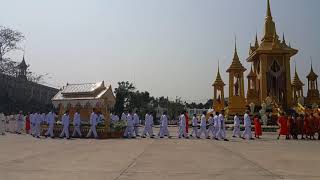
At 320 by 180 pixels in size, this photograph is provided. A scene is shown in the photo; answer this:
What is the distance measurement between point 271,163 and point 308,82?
1955 inches

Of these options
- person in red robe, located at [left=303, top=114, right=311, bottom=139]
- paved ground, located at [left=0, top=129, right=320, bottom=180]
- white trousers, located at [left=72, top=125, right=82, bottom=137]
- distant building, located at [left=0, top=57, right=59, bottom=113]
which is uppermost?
distant building, located at [left=0, top=57, right=59, bottom=113]

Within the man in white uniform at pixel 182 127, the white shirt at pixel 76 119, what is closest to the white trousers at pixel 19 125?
the white shirt at pixel 76 119

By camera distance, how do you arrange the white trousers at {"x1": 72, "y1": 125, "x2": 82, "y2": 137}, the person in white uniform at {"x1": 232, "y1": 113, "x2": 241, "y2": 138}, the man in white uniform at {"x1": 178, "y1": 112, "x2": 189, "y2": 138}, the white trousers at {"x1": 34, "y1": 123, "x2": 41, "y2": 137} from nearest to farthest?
the person in white uniform at {"x1": 232, "y1": 113, "x2": 241, "y2": 138}
the man in white uniform at {"x1": 178, "y1": 112, "x2": 189, "y2": 138}
the white trousers at {"x1": 72, "y1": 125, "x2": 82, "y2": 137}
the white trousers at {"x1": 34, "y1": 123, "x2": 41, "y2": 137}

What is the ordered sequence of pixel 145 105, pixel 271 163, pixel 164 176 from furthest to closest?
1. pixel 145 105
2. pixel 271 163
3. pixel 164 176

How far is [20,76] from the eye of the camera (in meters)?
59.5

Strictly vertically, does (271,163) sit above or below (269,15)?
below

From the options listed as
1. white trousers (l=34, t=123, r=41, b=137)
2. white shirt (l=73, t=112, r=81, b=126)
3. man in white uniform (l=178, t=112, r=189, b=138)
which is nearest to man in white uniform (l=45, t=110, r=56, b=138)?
white trousers (l=34, t=123, r=41, b=137)

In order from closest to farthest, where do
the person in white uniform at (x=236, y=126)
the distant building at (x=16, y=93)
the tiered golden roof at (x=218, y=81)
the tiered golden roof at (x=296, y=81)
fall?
the person in white uniform at (x=236, y=126), the distant building at (x=16, y=93), the tiered golden roof at (x=218, y=81), the tiered golden roof at (x=296, y=81)

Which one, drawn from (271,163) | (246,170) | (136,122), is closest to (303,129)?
(136,122)

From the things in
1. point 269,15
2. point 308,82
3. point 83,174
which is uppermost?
point 269,15

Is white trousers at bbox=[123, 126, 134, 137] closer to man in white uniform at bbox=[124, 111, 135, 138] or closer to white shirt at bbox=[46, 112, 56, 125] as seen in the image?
man in white uniform at bbox=[124, 111, 135, 138]

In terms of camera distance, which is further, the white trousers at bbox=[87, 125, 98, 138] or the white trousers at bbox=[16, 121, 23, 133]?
the white trousers at bbox=[16, 121, 23, 133]

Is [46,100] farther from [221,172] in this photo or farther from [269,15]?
[221,172]

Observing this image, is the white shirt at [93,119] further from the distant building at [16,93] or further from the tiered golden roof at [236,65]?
the distant building at [16,93]
